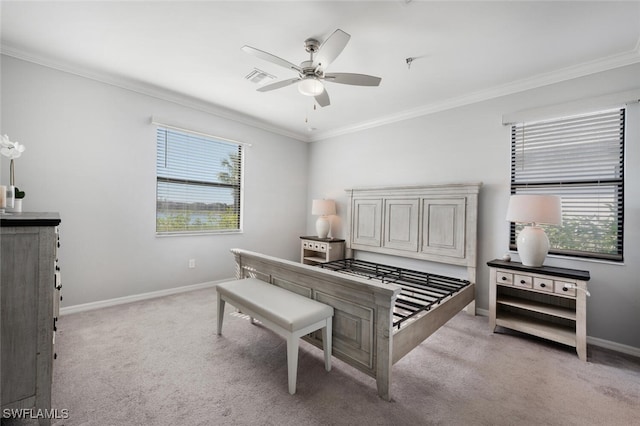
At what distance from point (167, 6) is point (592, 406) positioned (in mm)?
3974

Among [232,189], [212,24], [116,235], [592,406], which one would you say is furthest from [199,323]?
[592,406]

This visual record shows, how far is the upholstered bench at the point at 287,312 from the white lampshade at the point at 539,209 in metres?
1.98


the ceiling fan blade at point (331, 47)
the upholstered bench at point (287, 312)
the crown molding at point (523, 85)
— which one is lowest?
the upholstered bench at point (287, 312)

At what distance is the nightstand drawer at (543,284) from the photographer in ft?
7.88

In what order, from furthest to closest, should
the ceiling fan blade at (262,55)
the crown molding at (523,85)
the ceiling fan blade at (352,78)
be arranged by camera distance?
the crown molding at (523,85) → the ceiling fan blade at (352,78) → the ceiling fan blade at (262,55)

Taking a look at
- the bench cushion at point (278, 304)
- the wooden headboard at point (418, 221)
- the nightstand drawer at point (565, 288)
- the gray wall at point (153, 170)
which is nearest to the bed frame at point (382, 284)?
the wooden headboard at point (418, 221)

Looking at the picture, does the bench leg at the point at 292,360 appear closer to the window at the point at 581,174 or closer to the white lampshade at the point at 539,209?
the white lampshade at the point at 539,209

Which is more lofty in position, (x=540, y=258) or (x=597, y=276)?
(x=540, y=258)

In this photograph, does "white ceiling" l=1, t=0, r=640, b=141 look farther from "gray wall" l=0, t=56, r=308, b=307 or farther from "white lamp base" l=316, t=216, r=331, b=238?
"white lamp base" l=316, t=216, r=331, b=238

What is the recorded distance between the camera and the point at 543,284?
2434 millimetres

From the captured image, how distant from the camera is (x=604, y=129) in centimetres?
260

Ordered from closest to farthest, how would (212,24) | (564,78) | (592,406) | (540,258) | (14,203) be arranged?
(592,406) < (14,203) < (212,24) < (540,258) < (564,78)

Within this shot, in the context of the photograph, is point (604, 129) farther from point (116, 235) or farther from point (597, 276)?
point (116, 235)

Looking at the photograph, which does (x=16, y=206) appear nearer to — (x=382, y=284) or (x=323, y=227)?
(x=382, y=284)
